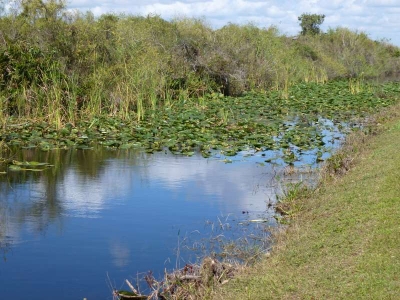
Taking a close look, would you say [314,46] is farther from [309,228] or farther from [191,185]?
[309,228]

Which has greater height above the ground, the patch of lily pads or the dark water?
the patch of lily pads

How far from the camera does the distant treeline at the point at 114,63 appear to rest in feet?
54.2

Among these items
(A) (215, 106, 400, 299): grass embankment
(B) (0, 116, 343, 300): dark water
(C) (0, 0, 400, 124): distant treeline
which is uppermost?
(C) (0, 0, 400, 124): distant treeline

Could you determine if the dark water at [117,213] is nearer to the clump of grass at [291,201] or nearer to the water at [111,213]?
the water at [111,213]

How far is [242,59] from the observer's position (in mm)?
28000

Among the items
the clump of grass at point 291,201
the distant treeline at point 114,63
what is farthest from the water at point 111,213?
the distant treeline at point 114,63

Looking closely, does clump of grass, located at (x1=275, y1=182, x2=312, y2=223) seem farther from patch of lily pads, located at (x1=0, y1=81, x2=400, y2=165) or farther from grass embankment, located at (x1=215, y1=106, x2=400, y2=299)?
patch of lily pads, located at (x1=0, y1=81, x2=400, y2=165)

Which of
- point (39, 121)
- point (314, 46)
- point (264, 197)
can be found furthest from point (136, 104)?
point (314, 46)

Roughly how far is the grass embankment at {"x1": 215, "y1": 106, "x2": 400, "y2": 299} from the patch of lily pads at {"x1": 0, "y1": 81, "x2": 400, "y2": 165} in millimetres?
4190

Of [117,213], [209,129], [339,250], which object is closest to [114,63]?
[209,129]

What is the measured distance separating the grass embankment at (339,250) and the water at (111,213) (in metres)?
1.06

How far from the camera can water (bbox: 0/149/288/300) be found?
7.05 metres

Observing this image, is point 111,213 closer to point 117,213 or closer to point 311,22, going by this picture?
point 117,213

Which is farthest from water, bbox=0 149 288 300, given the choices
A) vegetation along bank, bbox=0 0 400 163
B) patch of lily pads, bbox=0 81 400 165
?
vegetation along bank, bbox=0 0 400 163
